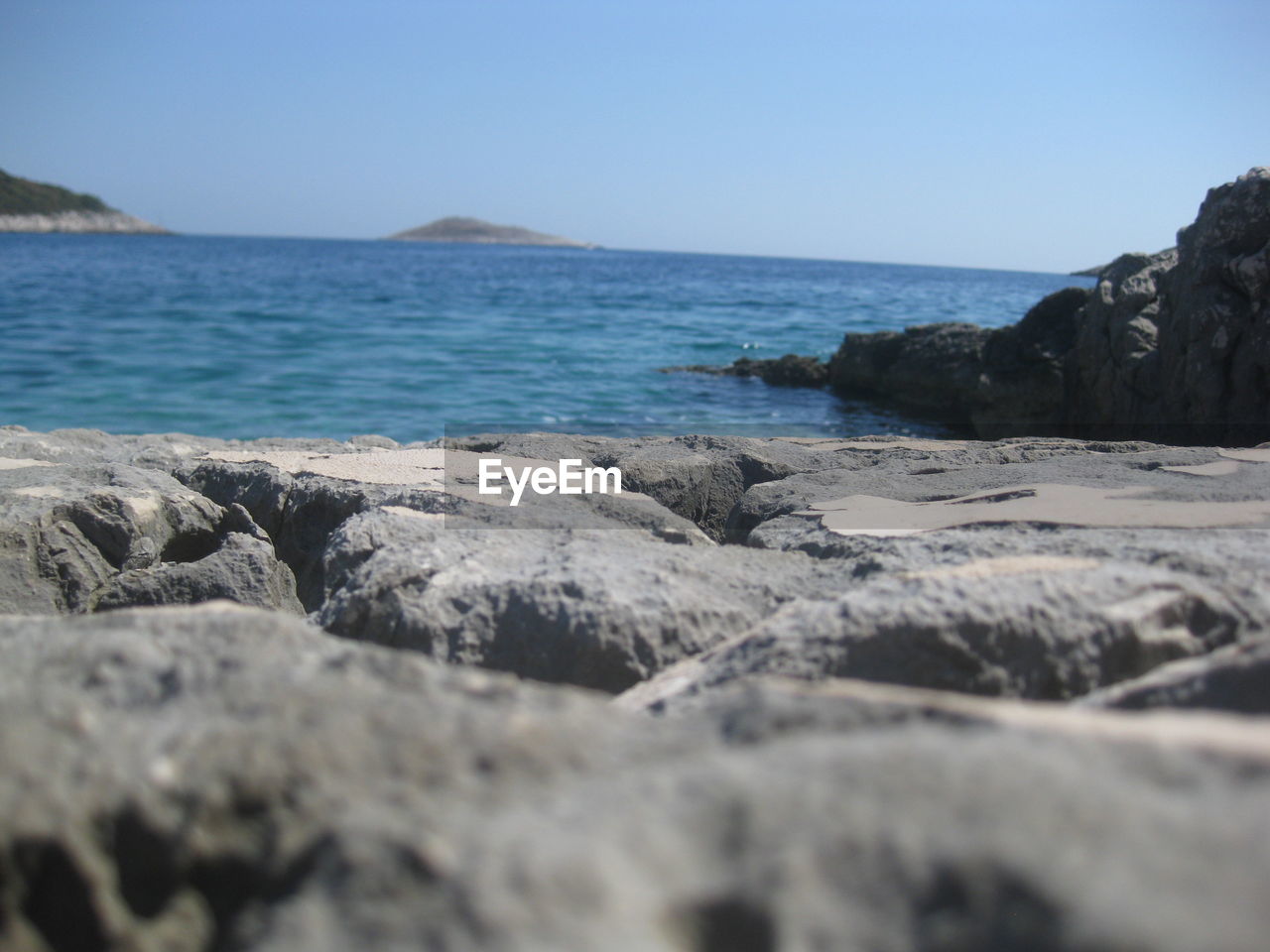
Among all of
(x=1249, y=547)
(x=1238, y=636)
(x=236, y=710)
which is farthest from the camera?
(x=1249, y=547)

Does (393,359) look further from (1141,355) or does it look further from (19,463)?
(19,463)

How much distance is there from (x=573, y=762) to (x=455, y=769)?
0.34ft

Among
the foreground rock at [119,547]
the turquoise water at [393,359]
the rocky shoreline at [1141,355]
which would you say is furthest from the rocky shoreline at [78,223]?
the foreground rock at [119,547]

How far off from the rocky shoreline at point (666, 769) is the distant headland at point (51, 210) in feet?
270

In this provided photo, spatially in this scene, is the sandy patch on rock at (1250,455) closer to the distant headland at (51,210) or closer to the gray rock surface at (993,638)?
the gray rock surface at (993,638)

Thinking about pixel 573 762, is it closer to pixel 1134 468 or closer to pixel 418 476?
pixel 418 476

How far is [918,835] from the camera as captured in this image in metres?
0.68

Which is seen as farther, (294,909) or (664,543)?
(664,543)

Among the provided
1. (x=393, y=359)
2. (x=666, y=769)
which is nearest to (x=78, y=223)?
(x=393, y=359)

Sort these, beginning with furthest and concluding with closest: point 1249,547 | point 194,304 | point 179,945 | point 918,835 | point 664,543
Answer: point 194,304
point 664,543
point 1249,547
point 179,945
point 918,835

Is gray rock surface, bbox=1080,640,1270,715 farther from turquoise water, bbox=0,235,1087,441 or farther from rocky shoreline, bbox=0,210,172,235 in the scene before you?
rocky shoreline, bbox=0,210,172,235

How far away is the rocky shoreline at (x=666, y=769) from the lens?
0.65 metres

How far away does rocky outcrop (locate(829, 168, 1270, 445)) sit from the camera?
544 centimetres

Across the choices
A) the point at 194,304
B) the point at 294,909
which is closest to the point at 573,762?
the point at 294,909
